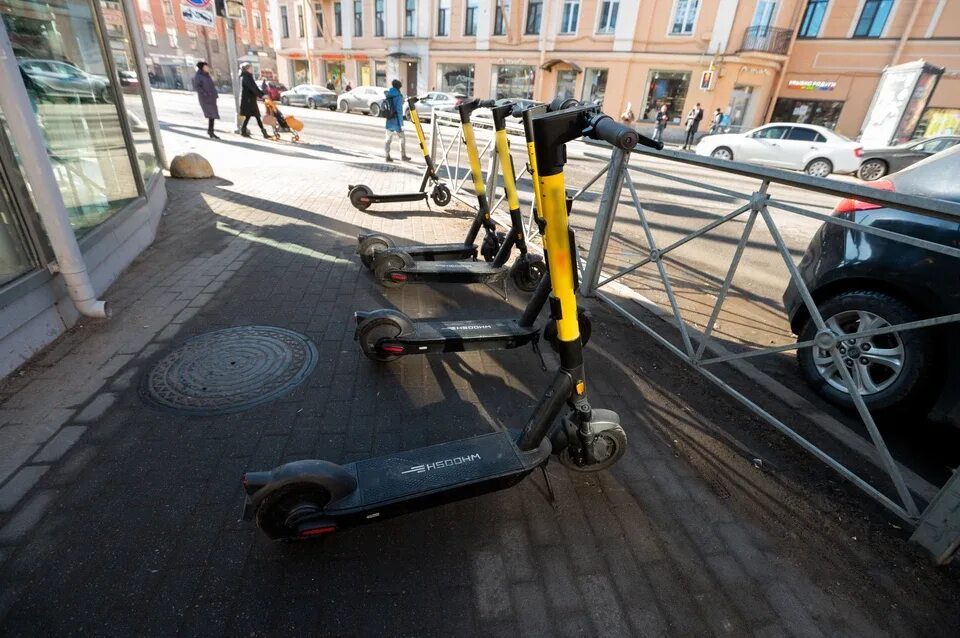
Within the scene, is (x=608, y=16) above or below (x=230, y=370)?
above

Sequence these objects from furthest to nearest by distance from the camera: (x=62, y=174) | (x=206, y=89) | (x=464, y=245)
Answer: (x=206, y=89) → (x=464, y=245) → (x=62, y=174)

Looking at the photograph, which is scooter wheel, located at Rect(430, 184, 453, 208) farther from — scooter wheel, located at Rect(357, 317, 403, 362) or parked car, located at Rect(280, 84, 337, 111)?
parked car, located at Rect(280, 84, 337, 111)

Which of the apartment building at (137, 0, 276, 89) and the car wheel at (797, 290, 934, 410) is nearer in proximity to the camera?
the car wheel at (797, 290, 934, 410)

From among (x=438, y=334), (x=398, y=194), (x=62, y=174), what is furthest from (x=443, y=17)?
(x=438, y=334)

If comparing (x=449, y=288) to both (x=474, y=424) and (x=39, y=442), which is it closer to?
(x=474, y=424)

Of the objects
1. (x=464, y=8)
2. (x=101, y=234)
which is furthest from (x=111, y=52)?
(x=464, y=8)

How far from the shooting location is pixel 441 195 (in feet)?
26.2

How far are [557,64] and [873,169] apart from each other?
19382 millimetres

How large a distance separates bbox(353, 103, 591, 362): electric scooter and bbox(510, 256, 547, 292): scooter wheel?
1.29 m

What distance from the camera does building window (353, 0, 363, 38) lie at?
3631 cm

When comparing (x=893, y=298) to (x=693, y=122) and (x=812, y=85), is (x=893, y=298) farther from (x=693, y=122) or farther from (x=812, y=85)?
(x=812, y=85)

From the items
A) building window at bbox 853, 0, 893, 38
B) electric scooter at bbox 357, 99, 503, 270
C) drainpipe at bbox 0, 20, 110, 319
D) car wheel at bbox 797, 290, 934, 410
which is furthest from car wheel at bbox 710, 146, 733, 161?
drainpipe at bbox 0, 20, 110, 319

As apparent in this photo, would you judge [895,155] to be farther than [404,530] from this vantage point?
Yes

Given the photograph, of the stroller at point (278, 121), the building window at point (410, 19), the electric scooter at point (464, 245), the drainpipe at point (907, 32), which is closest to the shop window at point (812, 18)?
the drainpipe at point (907, 32)
